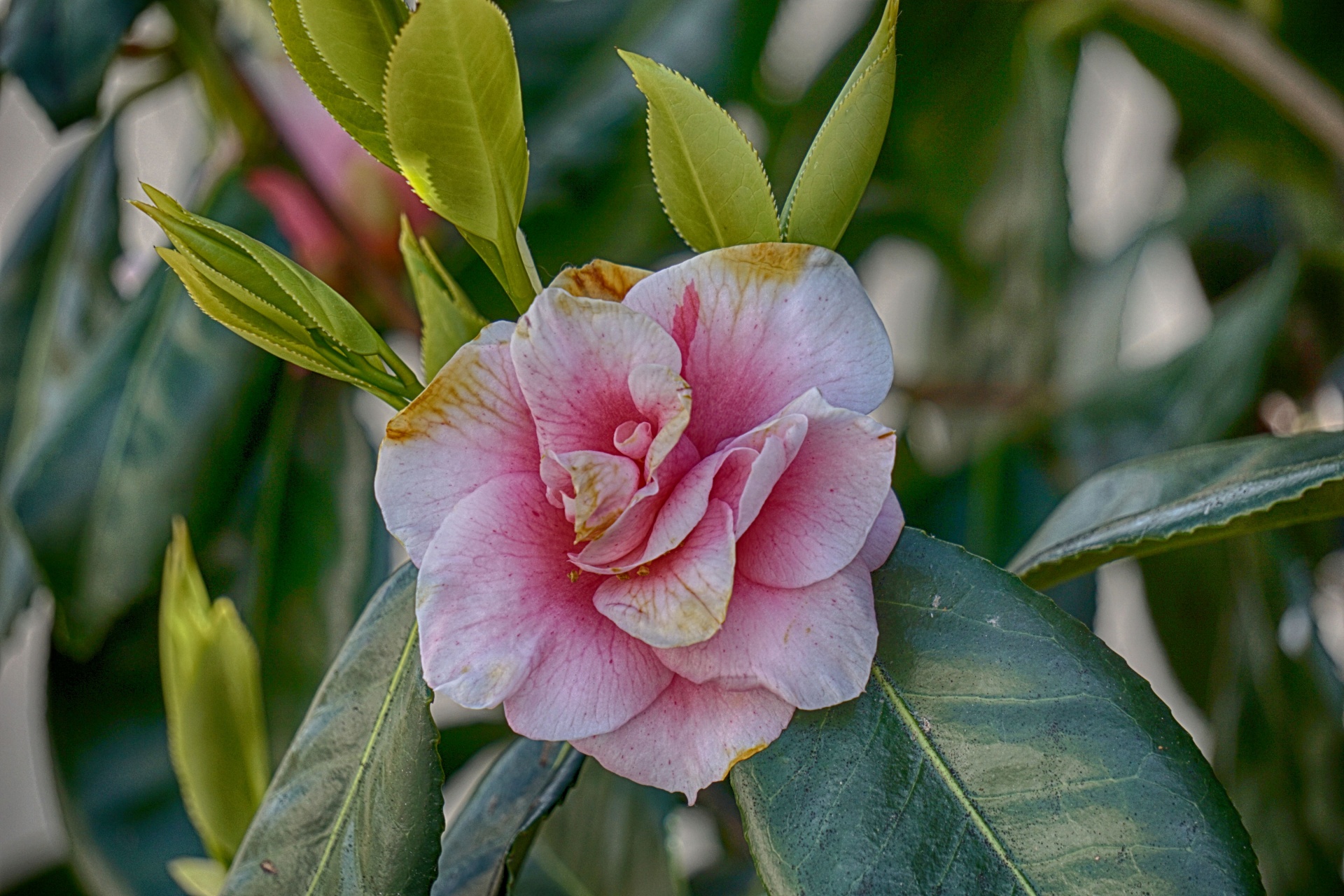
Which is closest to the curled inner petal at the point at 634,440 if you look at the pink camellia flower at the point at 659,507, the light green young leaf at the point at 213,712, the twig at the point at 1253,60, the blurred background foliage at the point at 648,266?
the pink camellia flower at the point at 659,507

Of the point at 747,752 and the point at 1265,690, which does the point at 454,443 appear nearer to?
the point at 747,752

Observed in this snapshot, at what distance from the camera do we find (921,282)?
1.58m

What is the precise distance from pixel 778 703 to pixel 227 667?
0.98 ft

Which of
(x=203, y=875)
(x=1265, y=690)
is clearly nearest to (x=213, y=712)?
(x=203, y=875)

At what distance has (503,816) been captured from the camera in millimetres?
433

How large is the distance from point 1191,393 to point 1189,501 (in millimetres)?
554

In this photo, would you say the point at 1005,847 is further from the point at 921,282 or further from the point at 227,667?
the point at 921,282

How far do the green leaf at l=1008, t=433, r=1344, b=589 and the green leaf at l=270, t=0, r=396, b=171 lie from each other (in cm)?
28

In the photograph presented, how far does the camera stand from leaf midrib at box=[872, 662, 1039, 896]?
0.30 m

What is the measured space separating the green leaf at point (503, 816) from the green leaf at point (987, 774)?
0.09 meters

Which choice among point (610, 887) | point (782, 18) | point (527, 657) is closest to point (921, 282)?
point (782, 18)

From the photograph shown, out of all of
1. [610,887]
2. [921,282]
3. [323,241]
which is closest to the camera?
[610,887]

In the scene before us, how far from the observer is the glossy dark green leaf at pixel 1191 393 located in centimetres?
83

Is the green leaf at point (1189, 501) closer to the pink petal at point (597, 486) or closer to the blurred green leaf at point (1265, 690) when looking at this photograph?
the pink petal at point (597, 486)
